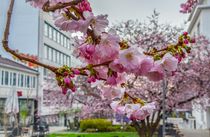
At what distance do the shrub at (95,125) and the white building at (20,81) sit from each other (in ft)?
18.5

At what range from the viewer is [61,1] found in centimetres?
124

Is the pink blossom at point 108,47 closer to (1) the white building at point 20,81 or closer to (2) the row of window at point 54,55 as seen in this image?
(1) the white building at point 20,81

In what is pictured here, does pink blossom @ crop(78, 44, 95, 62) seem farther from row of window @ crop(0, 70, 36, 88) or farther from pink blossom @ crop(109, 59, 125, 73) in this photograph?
row of window @ crop(0, 70, 36, 88)

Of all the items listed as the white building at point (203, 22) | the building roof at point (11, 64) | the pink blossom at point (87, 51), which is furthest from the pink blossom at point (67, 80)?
the building roof at point (11, 64)

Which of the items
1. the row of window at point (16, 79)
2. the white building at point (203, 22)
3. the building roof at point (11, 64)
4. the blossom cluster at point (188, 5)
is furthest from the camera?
the row of window at point (16, 79)

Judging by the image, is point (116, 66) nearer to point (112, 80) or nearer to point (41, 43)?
point (112, 80)

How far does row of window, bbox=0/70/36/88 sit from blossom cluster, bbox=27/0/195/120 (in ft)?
102

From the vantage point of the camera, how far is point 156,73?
4.13ft

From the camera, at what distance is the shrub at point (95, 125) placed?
25.1 m

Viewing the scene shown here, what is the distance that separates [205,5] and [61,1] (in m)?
26.9

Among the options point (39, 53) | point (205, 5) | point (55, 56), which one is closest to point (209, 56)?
point (205, 5)

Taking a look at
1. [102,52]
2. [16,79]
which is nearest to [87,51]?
[102,52]

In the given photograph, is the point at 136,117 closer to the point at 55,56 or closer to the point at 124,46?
the point at 124,46

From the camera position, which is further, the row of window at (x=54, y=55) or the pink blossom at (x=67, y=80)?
the row of window at (x=54, y=55)
